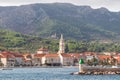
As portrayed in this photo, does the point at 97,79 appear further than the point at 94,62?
No

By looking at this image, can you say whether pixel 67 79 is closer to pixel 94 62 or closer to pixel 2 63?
pixel 94 62

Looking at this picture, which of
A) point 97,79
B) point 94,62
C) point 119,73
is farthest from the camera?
point 94,62

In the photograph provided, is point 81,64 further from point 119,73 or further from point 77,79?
point 77,79

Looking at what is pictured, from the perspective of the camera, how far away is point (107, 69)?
4099 inches

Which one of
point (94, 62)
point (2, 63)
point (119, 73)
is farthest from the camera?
point (2, 63)

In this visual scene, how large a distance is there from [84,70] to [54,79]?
60.0ft

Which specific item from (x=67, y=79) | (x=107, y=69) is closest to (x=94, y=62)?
(x=107, y=69)

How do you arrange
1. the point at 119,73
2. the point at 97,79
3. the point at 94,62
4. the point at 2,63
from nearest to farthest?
the point at 97,79 → the point at 119,73 → the point at 94,62 → the point at 2,63

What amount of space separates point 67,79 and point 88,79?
13.6ft

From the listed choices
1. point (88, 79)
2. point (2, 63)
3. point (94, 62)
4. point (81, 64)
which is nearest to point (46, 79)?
point (88, 79)

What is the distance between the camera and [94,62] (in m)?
171

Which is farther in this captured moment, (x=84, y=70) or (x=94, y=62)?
(x=94, y=62)

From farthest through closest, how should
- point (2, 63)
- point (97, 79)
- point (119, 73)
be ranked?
1. point (2, 63)
2. point (119, 73)
3. point (97, 79)

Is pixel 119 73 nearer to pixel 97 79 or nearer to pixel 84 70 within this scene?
pixel 84 70
